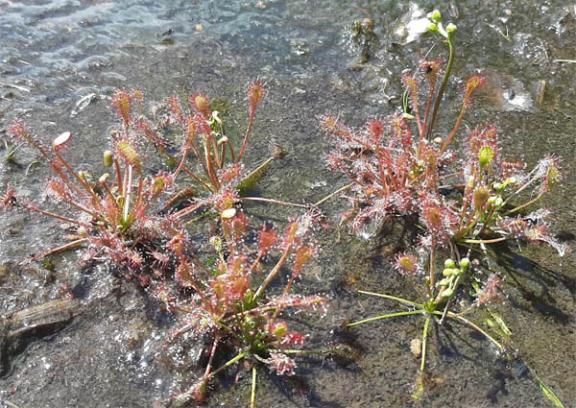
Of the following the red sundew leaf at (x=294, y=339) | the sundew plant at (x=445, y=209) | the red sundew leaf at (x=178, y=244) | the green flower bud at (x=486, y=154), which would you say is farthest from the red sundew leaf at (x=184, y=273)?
the green flower bud at (x=486, y=154)

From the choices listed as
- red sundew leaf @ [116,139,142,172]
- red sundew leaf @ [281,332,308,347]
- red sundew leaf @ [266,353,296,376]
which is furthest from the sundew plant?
red sundew leaf @ [116,139,142,172]

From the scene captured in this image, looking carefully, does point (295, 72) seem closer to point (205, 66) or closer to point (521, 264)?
point (205, 66)

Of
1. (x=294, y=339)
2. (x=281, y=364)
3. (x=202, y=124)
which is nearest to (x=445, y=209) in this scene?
(x=294, y=339)

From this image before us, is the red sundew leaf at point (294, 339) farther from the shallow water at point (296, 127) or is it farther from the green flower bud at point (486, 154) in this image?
the green flower bud at point (486, 154)

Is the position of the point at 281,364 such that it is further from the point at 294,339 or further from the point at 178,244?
the point at 178,244

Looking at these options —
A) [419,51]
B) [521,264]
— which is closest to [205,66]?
[419,51]

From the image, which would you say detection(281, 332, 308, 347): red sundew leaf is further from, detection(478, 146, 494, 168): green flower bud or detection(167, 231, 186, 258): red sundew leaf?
detection(478, 146, 494, 168): green flower bud
